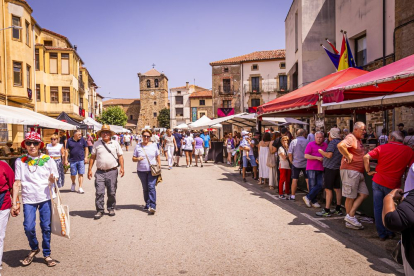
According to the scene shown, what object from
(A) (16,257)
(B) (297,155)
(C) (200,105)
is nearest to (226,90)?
(C) (200,105)

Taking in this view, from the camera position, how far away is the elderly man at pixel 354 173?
598cm

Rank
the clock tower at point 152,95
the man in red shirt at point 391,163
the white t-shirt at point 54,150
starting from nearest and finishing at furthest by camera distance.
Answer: the man in red shirt at point 391,163 → the white t-shirt at point 54,150 → the clock tower at point 152,95

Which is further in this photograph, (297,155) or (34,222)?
(297,155)

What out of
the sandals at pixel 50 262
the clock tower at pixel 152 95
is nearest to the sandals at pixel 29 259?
the sandals at pixel 50 262

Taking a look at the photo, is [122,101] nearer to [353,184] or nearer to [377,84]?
[377,84]

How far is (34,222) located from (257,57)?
45847 millimetres

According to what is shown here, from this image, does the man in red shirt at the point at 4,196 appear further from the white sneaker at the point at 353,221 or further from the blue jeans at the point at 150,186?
the white sneaker at the point at 353,221

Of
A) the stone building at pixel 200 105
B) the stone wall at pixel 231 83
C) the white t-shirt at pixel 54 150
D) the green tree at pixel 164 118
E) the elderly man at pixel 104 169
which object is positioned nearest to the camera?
the elderly man at pixel 104 169

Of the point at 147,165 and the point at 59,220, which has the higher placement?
the point at 147,165

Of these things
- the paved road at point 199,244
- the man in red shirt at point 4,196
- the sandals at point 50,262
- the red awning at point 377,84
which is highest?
the red awning at point 377,84

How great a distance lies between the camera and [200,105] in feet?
239

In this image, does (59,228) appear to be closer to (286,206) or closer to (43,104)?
(286,206)

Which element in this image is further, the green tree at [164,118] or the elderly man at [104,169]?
the green tree at [164,118]

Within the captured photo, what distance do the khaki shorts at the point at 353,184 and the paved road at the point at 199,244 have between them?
0.81 metres
